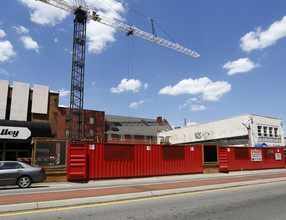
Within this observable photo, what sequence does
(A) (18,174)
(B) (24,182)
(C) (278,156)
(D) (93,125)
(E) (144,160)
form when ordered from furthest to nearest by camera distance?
(D) (93,125) → (C) (278,156) → (E) (144,160) → (B) (24,182) → (A) (18,174)

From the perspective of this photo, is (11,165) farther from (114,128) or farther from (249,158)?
(114,128)

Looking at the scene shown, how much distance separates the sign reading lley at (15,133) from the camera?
24345mm

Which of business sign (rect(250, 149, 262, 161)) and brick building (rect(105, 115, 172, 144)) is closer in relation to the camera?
business sign (rect(250, 149, 262, 161))

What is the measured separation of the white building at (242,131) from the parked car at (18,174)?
32.1 m

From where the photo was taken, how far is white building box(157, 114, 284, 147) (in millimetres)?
40281

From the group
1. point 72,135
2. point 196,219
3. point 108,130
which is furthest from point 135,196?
point 108,130

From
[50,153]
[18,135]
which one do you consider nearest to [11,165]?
[50,153]

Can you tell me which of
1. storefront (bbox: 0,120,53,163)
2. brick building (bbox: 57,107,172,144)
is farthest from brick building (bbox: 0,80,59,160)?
brick building (bbox: 57,107,172,144)

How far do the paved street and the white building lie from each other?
3214 cm

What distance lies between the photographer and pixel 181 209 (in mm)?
6973

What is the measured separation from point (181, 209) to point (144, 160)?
1105cm

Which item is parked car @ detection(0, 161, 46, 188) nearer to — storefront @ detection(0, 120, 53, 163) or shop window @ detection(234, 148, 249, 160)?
storefront @ detection(0, 120, 53, 163)

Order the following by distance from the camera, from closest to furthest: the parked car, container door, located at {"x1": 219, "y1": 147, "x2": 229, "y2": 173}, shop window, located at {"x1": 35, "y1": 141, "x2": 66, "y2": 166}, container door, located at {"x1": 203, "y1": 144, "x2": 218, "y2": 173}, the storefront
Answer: the parked car
shop window, located at {"x1": 35, "y1": 141, "x2": 66, "y2": 166}
container door, located at {"x1": 203, "y1": 144, "x2": 218, "y2": 173}
container door, located at {"x1": 219, "y1": 147, "x2": 229, "y2": 173}
the storefront

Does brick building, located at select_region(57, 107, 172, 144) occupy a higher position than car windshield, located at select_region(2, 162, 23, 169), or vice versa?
brick building, located at select_region(57, 107, 172, 144)
